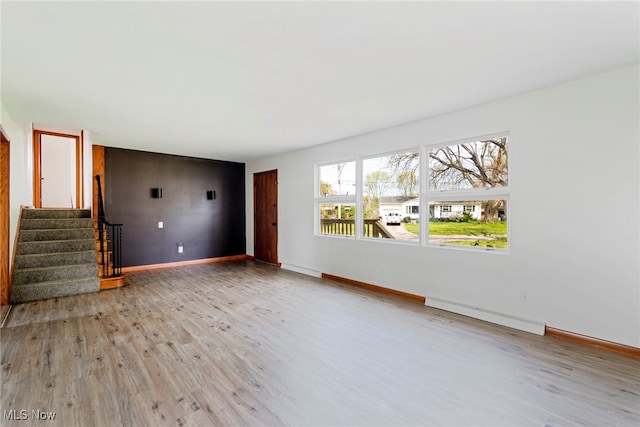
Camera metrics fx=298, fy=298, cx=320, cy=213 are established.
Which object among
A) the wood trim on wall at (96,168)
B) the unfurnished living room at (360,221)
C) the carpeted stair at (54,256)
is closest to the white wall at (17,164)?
the unfurnished living room at (360,221)

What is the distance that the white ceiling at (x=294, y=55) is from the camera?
70.1 inches

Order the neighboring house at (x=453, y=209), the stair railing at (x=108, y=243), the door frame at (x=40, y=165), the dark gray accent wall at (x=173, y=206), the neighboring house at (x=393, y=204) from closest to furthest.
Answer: the neighboring house at (x=453, y=209) < the neighboring house at (x=393, y=204) < the stair railing at (x=108, y=243) < the door frame at (x=40, y=165) < the dark gray accent wall at (x=173, y=206)

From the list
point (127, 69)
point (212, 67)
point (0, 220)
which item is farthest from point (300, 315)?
point (0, 220)

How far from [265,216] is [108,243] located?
9.80 feet

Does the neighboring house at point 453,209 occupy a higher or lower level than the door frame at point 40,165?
lower

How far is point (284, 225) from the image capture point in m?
6.18

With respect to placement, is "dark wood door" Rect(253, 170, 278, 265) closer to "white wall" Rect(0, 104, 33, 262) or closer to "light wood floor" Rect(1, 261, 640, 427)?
"light wood floor" Rect(1, 261, 640, 427)

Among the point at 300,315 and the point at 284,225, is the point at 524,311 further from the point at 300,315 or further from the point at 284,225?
the point at 284,225

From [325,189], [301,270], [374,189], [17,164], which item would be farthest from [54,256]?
[374,189]

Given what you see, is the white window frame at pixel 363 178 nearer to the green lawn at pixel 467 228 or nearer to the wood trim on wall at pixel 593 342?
the green lawn at pixel 467 228

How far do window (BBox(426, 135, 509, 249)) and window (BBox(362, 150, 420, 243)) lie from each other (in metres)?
0.25

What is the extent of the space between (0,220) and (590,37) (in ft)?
20.9

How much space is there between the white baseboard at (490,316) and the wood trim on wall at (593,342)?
97 mm

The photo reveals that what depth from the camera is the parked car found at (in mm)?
4276
